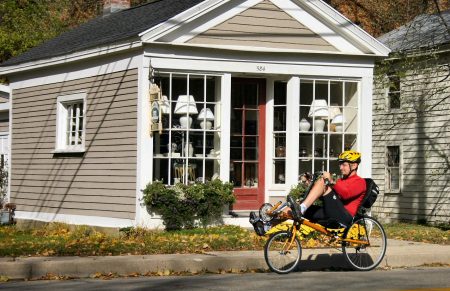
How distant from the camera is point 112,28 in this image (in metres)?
20.7

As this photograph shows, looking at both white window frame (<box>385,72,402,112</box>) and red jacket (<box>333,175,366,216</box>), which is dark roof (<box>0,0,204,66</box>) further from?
white window frame (<box>385,72,402,112</box>)

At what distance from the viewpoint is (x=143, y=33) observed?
17.3m

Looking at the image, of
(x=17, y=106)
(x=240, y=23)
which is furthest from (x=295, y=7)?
(x=17, y=106)

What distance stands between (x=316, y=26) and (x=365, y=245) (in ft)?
23.5

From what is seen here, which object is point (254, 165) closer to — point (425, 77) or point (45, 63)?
point (45, 63)

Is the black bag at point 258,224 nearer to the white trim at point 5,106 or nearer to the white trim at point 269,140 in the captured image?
the white trim at point 269,140

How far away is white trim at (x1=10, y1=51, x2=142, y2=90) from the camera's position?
1819 centimetres

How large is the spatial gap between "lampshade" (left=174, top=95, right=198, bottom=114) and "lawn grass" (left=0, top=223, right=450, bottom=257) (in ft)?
7.59

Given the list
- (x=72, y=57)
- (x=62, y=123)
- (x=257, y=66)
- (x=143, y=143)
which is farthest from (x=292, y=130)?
(x=62, y=123)

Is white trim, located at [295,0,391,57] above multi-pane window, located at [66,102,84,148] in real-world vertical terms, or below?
above

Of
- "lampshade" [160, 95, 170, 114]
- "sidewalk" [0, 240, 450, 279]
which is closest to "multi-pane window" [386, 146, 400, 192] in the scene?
"lampshade" [160, 95, 170, 114]

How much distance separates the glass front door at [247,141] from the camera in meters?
19.1

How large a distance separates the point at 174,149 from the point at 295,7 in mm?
3898

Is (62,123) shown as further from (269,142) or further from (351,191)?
(351,191)
